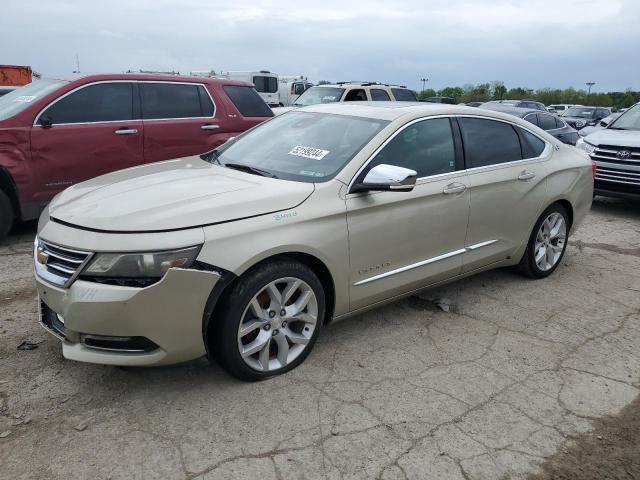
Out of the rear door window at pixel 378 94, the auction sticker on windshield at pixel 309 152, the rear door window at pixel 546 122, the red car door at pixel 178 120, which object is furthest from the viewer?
the rear door window at pixel 378 94

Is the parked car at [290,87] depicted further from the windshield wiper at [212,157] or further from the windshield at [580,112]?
the windshield wiper at [212,157]

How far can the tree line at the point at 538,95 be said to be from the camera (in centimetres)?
5472

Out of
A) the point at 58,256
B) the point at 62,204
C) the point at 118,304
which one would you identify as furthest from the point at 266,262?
the point at 62,204

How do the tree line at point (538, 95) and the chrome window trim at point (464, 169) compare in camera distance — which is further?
the tree line at point (538, 95)

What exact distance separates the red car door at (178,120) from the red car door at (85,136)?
0.15m

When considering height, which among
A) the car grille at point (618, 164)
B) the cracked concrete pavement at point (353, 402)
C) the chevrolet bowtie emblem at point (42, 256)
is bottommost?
the cracked concrete pavement at point (353, 402)

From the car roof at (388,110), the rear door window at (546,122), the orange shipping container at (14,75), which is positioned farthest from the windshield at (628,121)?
the orange shipping container at (14,75)

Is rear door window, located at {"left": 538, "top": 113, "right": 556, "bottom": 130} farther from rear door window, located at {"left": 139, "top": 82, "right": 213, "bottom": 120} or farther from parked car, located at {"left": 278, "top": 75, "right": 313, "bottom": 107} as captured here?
parked car, located at {"left": 278, "top": 75, "right": 313, "bottom": 107}

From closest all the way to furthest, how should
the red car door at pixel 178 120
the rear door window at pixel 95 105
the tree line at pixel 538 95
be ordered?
the rear door window at pixel 95 105 → the red car door at pixel 178 120 → the tree line at pixel 538 95

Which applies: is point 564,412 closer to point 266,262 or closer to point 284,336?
point 284,336

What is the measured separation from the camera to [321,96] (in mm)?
13719

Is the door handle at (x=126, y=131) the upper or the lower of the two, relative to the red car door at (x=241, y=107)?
lower

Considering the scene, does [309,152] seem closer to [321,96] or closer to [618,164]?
[618,164]

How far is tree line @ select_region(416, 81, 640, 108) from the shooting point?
54719 mm
